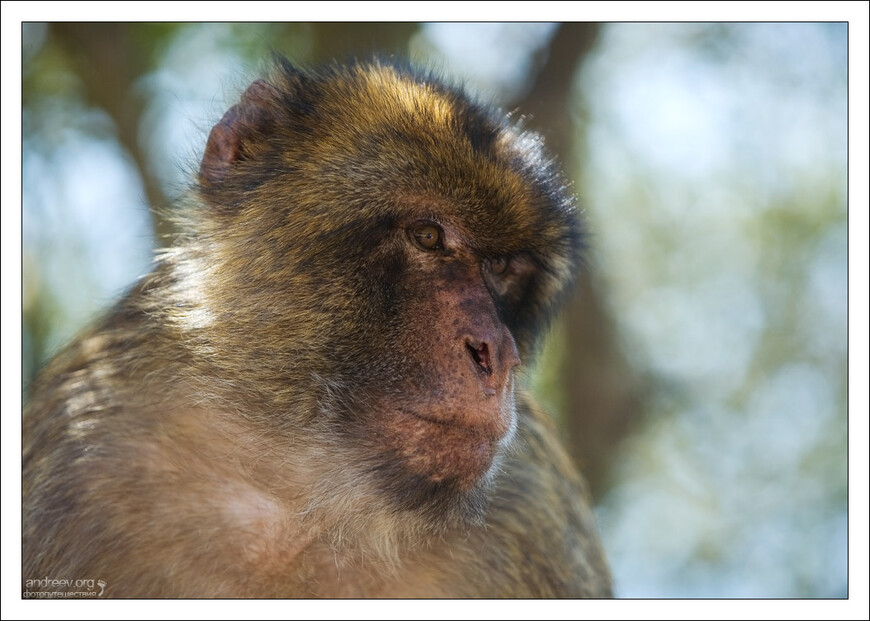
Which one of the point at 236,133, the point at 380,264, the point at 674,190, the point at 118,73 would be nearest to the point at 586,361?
the point at 674,190

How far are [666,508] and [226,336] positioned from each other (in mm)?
2437

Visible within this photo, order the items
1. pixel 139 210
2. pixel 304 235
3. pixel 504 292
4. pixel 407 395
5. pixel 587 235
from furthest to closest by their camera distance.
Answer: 1. pixel 139 210
2. pixel 587 235
3. pixel 504 292
4. pixel 304 235
5. pixel 407 395

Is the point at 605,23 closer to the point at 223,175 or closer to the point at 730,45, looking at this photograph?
the point at 730,45

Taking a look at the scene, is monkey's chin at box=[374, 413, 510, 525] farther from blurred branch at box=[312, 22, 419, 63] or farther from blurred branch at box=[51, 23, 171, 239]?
blurred branch at box=[312, 22, 419, 63]

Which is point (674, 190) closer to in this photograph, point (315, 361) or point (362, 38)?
point (362, 38)

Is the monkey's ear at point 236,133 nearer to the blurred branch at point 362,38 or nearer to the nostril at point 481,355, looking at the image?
the blurred branch at point 362,38

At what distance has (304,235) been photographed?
9.27 ft

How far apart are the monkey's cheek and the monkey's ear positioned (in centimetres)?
99

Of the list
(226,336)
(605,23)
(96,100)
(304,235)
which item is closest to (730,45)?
(605,23)

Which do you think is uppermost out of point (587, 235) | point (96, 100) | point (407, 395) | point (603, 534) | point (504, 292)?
point (96, 100)

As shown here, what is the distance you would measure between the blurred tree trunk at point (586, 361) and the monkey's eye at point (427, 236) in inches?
49.8

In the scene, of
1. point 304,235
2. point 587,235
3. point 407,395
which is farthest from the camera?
point 587,235

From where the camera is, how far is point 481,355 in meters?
2.57

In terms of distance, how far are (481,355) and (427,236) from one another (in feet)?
1.45
